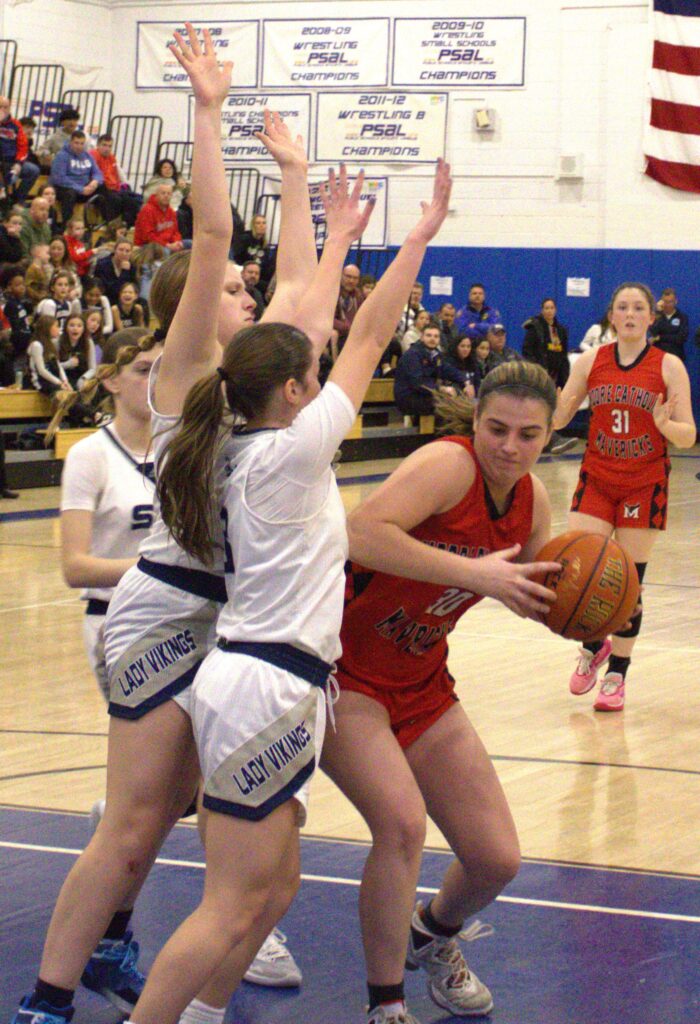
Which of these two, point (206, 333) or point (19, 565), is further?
point (19, 565)

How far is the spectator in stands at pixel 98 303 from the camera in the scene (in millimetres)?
14422

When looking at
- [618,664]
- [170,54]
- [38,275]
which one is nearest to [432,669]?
[618,664]

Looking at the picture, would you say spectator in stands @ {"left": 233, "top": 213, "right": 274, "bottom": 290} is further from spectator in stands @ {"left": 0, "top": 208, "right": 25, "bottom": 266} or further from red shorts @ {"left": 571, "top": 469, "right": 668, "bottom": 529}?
red shorts @ {"left": 571, "top": 469, "right": 668, "bottom": 529}

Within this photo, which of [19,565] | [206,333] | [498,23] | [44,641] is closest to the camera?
[206,333]

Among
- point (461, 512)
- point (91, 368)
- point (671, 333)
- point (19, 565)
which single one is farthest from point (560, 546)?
point (671, 333)

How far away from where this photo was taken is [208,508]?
2.75 m

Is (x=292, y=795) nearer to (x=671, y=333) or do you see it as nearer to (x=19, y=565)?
(x=19, y=565)

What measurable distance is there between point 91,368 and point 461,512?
10.8 meters

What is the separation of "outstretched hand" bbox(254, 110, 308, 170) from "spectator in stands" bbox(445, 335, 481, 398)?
1360 centimetres

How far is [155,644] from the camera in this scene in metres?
2.90

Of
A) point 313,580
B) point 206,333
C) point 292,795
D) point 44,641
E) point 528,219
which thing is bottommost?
point 44,641

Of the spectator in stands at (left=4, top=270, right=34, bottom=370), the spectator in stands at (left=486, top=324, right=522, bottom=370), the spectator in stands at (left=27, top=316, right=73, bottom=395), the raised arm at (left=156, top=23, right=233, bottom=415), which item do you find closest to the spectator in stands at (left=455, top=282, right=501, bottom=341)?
the spectator in stands at (left=486, top=324, right=522, bottom=370)

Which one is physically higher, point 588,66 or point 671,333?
point 588,66

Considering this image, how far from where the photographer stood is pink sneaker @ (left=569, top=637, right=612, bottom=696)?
20.6 ft
